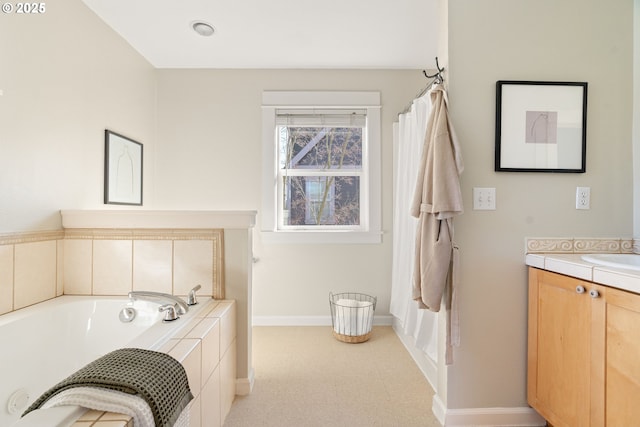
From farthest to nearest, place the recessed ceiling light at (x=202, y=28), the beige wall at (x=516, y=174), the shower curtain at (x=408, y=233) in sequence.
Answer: the recessed ceiling light at (x=202, y=28) → the shower curtain at (x=408, y=233) → the beige wall at (x=516, y=174)

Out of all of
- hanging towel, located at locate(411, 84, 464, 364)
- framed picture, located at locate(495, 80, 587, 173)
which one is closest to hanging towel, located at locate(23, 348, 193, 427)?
hanging towel, located at locate(411, 84, 464, 364)

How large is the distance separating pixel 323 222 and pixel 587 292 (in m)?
1.96

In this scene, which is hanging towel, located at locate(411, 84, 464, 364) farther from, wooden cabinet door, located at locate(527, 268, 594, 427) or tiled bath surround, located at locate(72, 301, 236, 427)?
tiled bath surround, located at locate(72, 301, 236, 427)

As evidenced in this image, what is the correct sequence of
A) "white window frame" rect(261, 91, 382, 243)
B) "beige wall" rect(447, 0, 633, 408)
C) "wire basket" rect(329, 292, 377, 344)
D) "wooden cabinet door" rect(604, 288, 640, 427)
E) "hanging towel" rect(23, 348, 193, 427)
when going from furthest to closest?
"white window frame" rect(261, 91, 382, 243) < "wire basket" rect(329, 292, 377, 344) < "beige wall" rect(447, 0, 633, 408) < "wooden cabinet door" rect(604, 288, 640, 427) < "hanging towel" rect(23, 348, 193, 427)

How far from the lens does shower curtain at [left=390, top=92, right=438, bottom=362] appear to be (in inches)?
74.4

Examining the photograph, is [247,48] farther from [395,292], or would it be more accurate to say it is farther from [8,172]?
[395,292]

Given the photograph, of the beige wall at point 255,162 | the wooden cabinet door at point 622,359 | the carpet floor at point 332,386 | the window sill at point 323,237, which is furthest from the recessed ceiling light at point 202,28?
the wooden cabinet door at point 622,359

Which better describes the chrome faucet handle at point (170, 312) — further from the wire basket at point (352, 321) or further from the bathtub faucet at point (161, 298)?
the wire basket at point (352, 321)

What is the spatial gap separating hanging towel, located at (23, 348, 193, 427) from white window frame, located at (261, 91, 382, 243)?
1.81 meters

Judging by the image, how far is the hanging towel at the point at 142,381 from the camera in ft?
2.63

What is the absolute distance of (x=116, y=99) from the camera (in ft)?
7.41

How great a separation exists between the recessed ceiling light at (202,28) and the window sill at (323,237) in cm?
160

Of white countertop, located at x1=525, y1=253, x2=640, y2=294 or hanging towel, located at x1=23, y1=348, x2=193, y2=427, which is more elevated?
white countertop, located at x1=525, y1=253, x2=640, y2=294

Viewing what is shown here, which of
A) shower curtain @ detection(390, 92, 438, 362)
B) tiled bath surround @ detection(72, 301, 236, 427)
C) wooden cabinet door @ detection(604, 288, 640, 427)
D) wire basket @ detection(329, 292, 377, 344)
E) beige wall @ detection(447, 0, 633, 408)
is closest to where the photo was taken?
wooden cabinet door @ detection(604, 288, 640, 427)
